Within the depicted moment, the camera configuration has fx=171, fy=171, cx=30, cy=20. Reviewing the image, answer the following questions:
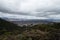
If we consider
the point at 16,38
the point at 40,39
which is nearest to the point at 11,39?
the point at 16,38

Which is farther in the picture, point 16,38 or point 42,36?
point 42,36

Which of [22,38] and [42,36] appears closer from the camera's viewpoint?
[22,38]

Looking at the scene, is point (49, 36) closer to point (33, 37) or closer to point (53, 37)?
point (53, 37)

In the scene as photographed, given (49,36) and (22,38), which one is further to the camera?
(49,36)

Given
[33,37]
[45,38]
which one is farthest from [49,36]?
[33,37]

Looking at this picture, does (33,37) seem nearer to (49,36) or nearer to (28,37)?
(28,37)

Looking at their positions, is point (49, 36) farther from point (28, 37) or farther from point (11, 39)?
point (11, 39)

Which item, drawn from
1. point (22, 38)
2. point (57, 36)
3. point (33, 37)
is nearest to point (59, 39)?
point (57, 36)
